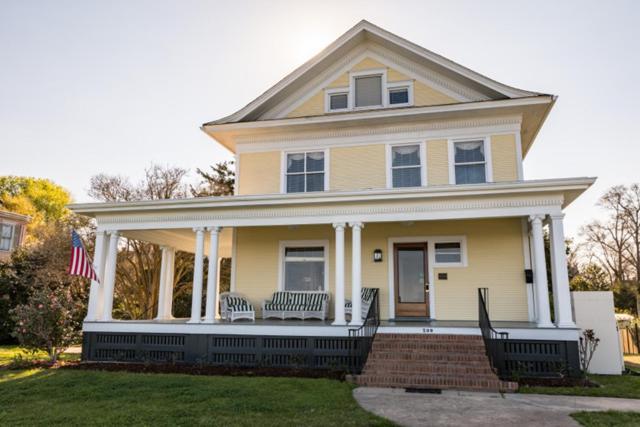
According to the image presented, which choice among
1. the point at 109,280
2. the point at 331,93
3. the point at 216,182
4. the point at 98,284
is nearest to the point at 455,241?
the point at 331,93

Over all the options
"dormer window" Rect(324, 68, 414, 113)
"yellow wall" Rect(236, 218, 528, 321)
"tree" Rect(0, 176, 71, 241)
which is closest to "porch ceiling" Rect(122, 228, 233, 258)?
"yellow wall" Rect(236, 218, 528, 321)

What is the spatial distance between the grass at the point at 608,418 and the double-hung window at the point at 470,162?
21.2ft

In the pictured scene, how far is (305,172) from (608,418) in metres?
8.78

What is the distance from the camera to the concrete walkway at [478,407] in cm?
562

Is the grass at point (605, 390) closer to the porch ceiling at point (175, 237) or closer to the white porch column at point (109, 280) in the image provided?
the porch ceiling at point (175, 237)

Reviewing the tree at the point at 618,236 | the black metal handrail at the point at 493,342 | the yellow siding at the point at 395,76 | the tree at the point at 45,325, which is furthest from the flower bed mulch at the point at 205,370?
the tree at the point at 618,236

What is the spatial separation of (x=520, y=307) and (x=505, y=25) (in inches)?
271

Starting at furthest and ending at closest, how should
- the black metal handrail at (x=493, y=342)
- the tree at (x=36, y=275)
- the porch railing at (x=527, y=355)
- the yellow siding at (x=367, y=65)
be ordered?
the tree at (x=36, y=275) → the yellow siding at (x=367, y=65) → the porch railing at (x=527, y=355) → the black metal handrail at (x=493, y=342)

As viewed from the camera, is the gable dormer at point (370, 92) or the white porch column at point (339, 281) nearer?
the white porch column at point (339, 281)

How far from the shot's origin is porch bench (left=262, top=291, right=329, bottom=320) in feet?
36.1

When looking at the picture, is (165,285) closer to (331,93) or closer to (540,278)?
(331,93)

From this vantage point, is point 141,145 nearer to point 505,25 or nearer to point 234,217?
point 234,217

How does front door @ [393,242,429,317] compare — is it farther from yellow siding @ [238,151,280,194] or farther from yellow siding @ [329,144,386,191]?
yellow siding @ [238,151,280,194]

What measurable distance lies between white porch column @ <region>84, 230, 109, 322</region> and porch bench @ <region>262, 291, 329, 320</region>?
3883 mm
